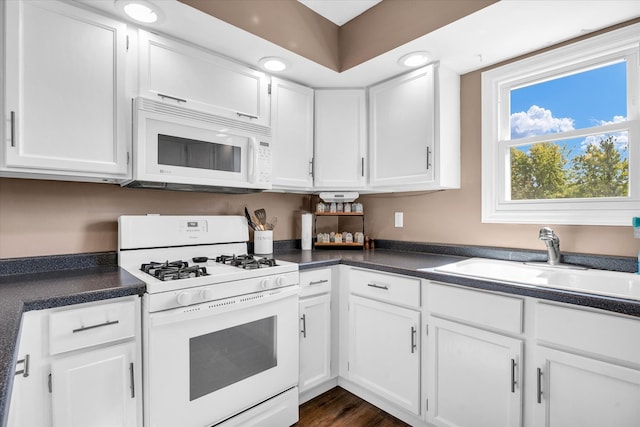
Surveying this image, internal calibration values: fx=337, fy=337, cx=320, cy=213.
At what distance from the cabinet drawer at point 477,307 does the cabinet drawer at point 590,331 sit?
0.09 metres

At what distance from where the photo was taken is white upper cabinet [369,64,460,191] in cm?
214

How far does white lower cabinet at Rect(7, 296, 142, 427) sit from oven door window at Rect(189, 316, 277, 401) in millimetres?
235

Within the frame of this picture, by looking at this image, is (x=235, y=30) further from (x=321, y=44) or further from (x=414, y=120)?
(x=414, y=120)

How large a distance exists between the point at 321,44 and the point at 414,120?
2.58 feet

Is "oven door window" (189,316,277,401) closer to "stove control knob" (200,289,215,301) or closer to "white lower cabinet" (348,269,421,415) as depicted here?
"stove control knob" (200,289,215,301)

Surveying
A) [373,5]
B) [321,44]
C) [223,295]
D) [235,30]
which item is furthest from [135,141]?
[373,5]

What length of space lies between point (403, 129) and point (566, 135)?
36.5 inches

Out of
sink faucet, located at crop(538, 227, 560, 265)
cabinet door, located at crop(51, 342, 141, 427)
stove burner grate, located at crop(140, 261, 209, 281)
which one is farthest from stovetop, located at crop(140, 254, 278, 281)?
sink faucet, located at crop(538, 227, 560, 265)

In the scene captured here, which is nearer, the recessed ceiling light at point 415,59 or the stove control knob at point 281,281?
the stove control knob at point 281,281

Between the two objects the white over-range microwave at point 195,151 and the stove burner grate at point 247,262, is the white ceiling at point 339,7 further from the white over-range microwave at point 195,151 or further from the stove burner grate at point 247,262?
the stove burner grate at point 247,262

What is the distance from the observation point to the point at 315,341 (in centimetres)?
208

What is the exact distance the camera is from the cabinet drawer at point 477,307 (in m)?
1.42

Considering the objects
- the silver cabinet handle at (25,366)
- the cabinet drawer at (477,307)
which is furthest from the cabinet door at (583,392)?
the silver cabinet handle at (25,366)

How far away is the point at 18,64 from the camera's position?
1.38 meters
